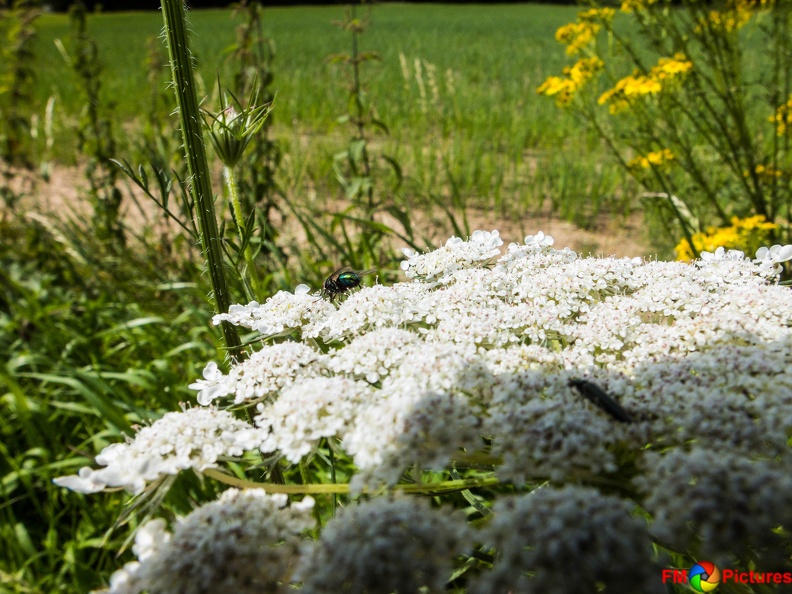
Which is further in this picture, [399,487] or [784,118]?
[784,118]

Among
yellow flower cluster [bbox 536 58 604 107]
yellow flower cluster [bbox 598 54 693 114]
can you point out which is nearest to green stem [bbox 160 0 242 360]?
yellow flower cluster [bbox 598 54 693 114]

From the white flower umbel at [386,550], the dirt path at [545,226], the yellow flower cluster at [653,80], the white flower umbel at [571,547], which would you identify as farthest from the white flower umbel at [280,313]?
the dirt path at [545,226]

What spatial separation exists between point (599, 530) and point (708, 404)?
0.33 meters

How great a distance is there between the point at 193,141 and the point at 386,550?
3.20ft

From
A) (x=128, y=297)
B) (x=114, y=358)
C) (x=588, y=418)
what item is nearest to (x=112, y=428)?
(x=114, y=358)

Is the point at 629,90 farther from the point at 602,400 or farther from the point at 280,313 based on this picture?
the point at 602,400

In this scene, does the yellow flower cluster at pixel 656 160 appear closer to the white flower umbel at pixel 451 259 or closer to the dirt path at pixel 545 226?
the dirt path at pixel 545 226

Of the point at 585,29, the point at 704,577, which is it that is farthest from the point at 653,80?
the point at 704,577

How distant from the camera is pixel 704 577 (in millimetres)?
1045

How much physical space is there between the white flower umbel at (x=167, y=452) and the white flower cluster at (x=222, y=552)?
0.09 meters

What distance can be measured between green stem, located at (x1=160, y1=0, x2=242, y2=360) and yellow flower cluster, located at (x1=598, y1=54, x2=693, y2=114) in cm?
311

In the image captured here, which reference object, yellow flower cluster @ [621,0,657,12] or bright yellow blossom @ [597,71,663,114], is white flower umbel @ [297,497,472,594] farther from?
yellow flower cluster @ [621,0,657,12]

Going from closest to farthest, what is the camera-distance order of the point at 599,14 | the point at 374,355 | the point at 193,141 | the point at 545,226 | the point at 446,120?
the point at 374,355 → the point at 193,141 → the point at 599,14 → the point at 545,226 → the point at 446,120

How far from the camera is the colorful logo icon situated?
1023 mm
